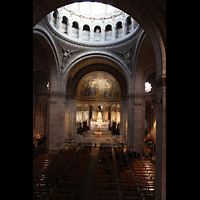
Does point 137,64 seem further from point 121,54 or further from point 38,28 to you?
point 38,28

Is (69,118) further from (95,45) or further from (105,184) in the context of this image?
(105,184)

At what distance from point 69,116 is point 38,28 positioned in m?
16.9

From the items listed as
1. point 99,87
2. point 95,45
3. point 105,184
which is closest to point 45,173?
point 105,184

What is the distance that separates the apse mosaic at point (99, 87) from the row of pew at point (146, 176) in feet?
68.3

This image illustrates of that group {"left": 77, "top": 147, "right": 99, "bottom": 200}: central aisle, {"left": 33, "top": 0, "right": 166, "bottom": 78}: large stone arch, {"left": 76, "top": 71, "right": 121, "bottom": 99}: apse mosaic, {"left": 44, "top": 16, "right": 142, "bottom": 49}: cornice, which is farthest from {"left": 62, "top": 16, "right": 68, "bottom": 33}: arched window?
{"left": 77, "top": 147, "right": 99, "bottom": 200}: central aisle

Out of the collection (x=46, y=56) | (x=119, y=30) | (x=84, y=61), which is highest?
(x=119, y=30)

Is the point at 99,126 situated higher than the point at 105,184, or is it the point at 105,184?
the point at 99,126

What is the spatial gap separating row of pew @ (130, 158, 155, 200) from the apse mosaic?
20.8 m

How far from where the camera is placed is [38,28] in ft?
45.3

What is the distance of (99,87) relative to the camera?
35938 mm

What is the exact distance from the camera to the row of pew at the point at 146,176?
9.99 metres

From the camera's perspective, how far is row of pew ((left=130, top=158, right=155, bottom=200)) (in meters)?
9.99

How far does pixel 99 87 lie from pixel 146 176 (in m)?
26.1
